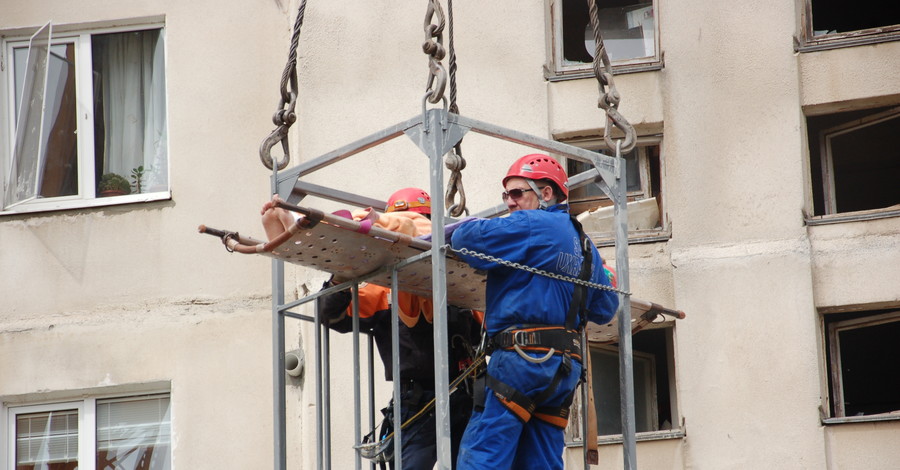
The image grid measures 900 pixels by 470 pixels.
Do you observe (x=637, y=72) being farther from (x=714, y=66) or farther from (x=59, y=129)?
(x=59, y=129)

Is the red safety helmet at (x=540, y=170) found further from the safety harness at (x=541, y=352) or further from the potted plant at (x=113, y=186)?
the potted plant at (x=113, y=186)

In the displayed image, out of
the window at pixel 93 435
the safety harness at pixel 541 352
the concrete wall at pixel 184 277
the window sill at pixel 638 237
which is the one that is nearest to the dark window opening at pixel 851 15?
the window sill at pixel 638 237

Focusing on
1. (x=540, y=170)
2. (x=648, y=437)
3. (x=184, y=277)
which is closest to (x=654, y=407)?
(x=648, y=437)

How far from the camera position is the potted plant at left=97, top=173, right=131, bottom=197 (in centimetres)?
1455

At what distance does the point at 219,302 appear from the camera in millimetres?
13898

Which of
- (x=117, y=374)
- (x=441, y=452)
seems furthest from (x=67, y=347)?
(x=441, y=452)

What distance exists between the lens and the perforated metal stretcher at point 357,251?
815cm

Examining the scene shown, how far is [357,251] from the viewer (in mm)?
8500

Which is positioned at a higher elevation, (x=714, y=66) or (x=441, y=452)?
(x=714, y=66)

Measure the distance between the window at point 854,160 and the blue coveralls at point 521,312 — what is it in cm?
617

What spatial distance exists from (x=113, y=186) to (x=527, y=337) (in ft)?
23.5

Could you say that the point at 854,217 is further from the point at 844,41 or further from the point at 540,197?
the point at 540,197

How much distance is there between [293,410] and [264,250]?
18.2 feet

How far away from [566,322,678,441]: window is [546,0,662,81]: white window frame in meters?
2.48
